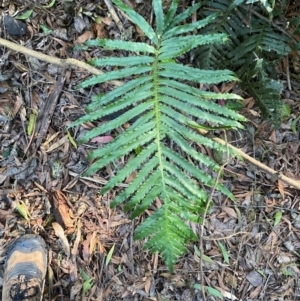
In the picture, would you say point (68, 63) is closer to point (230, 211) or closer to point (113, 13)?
point (113, 13)

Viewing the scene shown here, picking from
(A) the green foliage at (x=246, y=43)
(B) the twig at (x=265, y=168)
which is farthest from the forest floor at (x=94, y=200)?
(A) the green foliage at (x=246, y=43)

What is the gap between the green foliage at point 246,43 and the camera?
2289mm

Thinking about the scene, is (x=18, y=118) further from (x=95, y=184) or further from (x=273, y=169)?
(x=273, y=169)

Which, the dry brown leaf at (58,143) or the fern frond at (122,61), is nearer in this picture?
the fern frond at (122,61)

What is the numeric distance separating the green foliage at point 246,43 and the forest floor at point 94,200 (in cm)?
22

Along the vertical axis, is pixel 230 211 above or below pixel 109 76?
below

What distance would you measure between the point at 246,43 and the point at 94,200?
1.19 m

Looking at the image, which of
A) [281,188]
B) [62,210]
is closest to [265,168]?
[281,188]

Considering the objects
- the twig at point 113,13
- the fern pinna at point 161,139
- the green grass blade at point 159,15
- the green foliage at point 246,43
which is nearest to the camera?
the fern pinna at point 161,139

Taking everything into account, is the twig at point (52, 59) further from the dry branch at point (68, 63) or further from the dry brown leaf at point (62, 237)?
the dry brown leaf at point (62, 237)

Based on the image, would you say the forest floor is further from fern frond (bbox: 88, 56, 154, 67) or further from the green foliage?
fern frond (bbox: 88, 56, 154, 67)

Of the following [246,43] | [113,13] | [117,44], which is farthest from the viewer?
[113,13]

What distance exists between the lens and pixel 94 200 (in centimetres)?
254

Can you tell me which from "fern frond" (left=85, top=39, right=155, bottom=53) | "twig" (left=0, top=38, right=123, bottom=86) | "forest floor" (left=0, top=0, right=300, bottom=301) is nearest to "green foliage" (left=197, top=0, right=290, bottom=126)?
"forest floor" (left=0, top=0, right=300, bottom=301)
